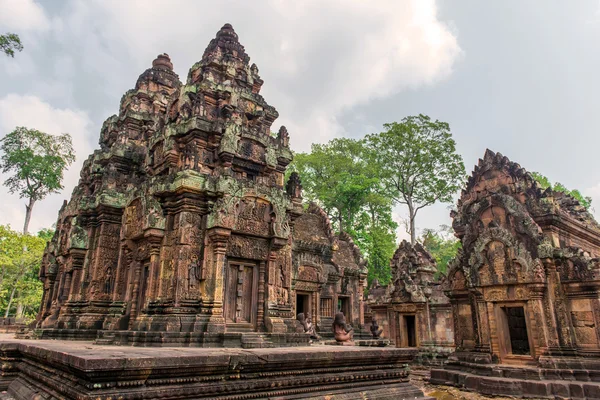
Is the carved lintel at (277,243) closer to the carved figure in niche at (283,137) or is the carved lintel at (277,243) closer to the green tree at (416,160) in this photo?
the carved figure in niche at (283,137)

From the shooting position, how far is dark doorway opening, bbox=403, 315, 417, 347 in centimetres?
1742

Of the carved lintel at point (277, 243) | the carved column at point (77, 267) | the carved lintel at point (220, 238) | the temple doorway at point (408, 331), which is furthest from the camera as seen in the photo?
the temple doorway at point (408, 331)

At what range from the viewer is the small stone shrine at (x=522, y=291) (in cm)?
934

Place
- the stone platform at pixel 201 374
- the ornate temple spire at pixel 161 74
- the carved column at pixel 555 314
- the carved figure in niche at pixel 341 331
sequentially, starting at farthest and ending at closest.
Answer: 1. the ornate temple spire at pixel 161 74
2. the carved figure in niche at pixel 341 331
3. the carved column at pixel 555 314
4. the stone platform at pixel 201 374

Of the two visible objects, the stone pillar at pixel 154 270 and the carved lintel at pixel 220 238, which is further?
the stone pillar at pixel 154 270

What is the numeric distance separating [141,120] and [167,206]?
582 cm

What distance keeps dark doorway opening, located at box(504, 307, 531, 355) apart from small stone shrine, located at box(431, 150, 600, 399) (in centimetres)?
3

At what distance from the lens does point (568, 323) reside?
384 inches

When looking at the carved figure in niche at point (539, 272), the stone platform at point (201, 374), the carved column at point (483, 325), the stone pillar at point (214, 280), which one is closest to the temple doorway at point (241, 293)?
the stone pillar at point (214, 280)

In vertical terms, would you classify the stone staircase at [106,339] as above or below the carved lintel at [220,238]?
below

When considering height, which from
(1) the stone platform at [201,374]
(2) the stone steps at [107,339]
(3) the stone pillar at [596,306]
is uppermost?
(3) the stone pillar at [596,306]

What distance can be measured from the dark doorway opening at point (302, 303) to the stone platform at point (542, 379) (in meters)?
6.76

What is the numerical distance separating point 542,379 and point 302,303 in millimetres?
8945

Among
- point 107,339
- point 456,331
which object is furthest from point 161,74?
point 456,331
